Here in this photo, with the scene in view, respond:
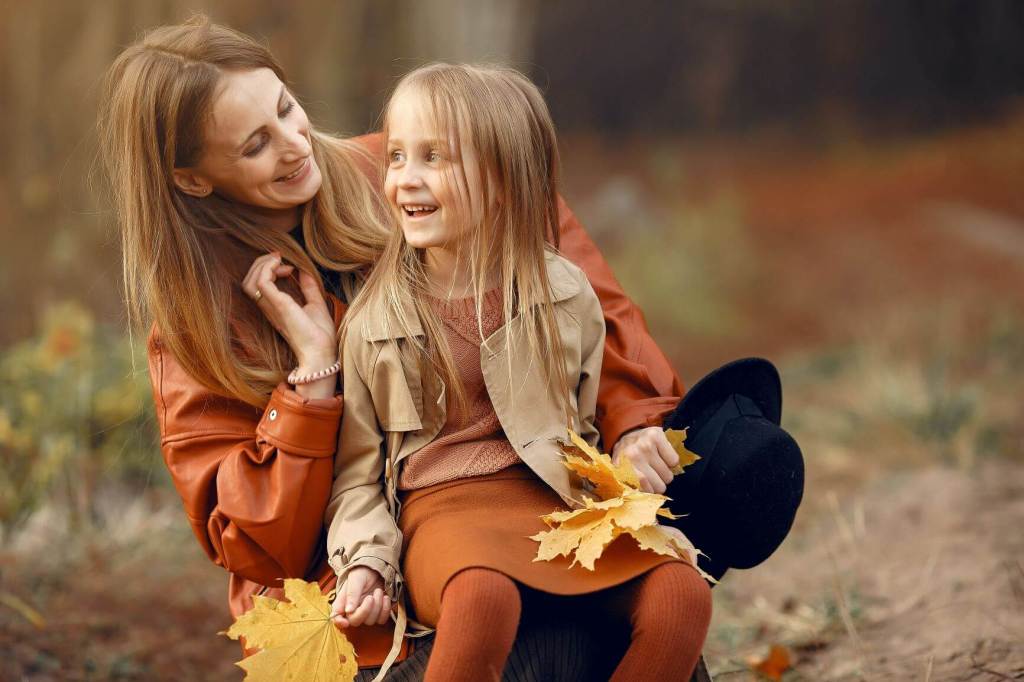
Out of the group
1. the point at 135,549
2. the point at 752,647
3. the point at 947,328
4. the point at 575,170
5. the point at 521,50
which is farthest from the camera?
the point at 575,170

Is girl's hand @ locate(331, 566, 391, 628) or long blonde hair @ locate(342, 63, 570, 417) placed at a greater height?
long blonde hair @ locate(342, 63, 570, 417)

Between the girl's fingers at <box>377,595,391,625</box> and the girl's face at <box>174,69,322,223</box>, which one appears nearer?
the girl's fingers at <box>377,595,391,625</box>

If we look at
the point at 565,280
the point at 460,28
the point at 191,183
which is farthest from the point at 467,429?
the point at 460,28

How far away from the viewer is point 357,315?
2.55 m

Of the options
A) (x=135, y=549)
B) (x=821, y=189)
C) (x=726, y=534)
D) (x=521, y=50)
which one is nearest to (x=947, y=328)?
(x=821, y=189)

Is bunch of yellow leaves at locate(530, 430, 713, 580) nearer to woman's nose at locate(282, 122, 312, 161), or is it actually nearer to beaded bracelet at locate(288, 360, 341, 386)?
beaded bracelet at locate(288, 360, 341, 386)

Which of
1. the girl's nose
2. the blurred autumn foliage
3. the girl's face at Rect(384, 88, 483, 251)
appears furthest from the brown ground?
the girl's nose

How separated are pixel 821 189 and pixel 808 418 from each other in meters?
4.86

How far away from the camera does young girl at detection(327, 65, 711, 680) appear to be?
2.42 m

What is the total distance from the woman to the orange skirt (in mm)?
197

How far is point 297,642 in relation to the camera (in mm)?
2338

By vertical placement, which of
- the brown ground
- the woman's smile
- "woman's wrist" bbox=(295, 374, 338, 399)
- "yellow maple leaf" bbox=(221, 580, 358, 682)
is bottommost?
the brown ground

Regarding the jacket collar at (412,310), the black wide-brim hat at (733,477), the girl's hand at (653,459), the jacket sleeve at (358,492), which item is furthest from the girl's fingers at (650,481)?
the jacket sleeve at (358,492)

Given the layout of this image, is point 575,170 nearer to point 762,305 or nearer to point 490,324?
point 762,305
